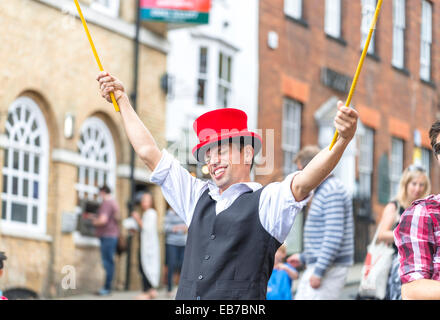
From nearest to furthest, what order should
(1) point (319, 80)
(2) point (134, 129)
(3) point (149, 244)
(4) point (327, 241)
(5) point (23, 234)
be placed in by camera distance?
(2) point (134, 129)
(4) point (327, 241)
(5) point (23, 234)
(3) point (149, 244)
(1) point (319, 80)

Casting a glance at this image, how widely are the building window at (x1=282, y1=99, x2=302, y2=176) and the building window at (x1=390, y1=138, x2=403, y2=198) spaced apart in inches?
114

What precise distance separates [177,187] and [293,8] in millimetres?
16338

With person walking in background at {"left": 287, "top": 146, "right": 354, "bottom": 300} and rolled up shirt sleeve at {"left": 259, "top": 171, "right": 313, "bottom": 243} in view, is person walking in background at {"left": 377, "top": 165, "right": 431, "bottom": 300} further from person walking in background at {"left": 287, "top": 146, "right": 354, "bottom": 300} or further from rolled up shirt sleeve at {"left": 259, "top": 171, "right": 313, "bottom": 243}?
rolled up shirt sleeve at {"left": 259, "top": 171, "right": 313, "bottom": 243}

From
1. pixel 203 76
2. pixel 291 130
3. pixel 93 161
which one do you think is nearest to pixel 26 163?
pixel 93 161

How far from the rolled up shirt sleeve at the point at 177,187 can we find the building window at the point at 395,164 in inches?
702

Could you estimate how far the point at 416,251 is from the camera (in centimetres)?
322

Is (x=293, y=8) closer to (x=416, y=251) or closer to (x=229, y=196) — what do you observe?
(x=229, y=196)

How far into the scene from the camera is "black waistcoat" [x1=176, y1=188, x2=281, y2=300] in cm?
380

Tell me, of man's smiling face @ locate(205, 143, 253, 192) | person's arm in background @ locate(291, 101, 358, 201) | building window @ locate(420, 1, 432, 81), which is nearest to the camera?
person's arm in background @ locate(291, 101, 358, 201)

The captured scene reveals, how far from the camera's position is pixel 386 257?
7.12m

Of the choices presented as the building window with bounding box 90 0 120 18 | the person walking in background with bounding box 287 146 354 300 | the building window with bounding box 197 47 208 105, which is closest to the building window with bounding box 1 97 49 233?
the building window with bounding box 90 0 120 18

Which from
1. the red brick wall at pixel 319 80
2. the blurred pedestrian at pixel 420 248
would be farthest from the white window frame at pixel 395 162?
the blurred pedestrian at pixel 420 248

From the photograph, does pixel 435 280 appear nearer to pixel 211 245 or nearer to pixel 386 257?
pixel 211 245
